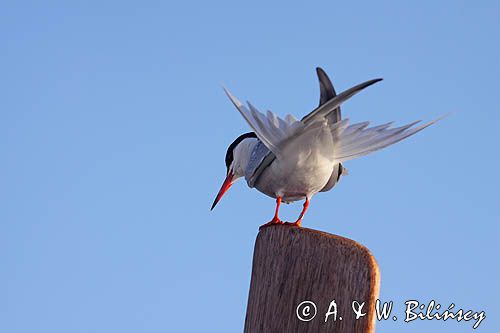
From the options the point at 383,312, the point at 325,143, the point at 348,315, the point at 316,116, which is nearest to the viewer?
the point at 348,315

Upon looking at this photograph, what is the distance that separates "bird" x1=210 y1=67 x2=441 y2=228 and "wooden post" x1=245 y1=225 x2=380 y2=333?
4.22 ft

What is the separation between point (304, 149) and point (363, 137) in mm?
377

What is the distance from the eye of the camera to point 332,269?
2219 mm

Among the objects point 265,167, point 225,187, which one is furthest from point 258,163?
point 225,187

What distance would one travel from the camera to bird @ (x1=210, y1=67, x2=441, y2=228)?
388cm

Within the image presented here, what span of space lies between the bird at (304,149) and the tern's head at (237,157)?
0.30 m

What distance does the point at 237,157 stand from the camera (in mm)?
5254

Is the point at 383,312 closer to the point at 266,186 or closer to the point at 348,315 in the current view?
the point at 348,315

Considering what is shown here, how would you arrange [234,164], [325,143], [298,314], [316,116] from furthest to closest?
[234,164], [325,143], [316,116], [298,314]

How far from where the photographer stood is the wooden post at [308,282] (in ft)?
7.01

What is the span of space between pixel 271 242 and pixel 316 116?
1.26 metres

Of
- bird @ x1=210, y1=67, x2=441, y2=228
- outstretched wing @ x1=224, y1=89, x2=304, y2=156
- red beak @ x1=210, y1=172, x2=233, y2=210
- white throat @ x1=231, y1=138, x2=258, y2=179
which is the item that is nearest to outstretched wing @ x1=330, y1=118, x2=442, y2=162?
bird @ x1=210, y1=67, x2=441, y2=228

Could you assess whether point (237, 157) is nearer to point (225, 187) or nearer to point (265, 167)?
point (225, 187)

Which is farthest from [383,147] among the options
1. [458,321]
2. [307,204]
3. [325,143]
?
A: [458,321]
